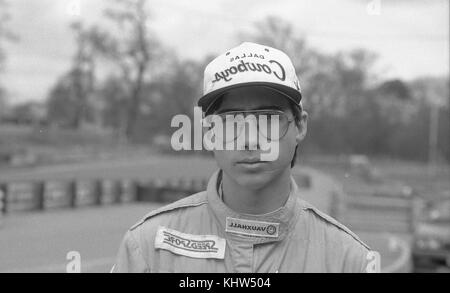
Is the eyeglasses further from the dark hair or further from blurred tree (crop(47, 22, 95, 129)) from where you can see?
blurred tree (crop(47, 22, 95, 129))

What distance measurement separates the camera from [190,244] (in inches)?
63.3

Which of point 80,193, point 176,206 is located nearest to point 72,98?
point 80,193

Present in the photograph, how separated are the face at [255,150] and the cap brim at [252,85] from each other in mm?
24

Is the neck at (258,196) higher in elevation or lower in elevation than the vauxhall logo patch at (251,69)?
lower

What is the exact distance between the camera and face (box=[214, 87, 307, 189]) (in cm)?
152

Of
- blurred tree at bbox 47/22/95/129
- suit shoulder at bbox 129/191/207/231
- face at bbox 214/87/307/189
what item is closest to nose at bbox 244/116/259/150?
face at bbox 214/87/307/189

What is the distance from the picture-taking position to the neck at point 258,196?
1590mm

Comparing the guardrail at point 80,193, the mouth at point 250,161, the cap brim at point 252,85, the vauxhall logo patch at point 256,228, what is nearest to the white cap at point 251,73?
the cap brim at point 252,85

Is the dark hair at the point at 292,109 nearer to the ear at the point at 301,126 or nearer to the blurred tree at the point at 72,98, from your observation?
the ear at the point at 301,126

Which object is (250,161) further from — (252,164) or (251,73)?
(251,73)

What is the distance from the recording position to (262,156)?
1.52 m

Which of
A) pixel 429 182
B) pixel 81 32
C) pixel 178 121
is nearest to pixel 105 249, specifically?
pixel 178 121

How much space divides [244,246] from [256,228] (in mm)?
51
